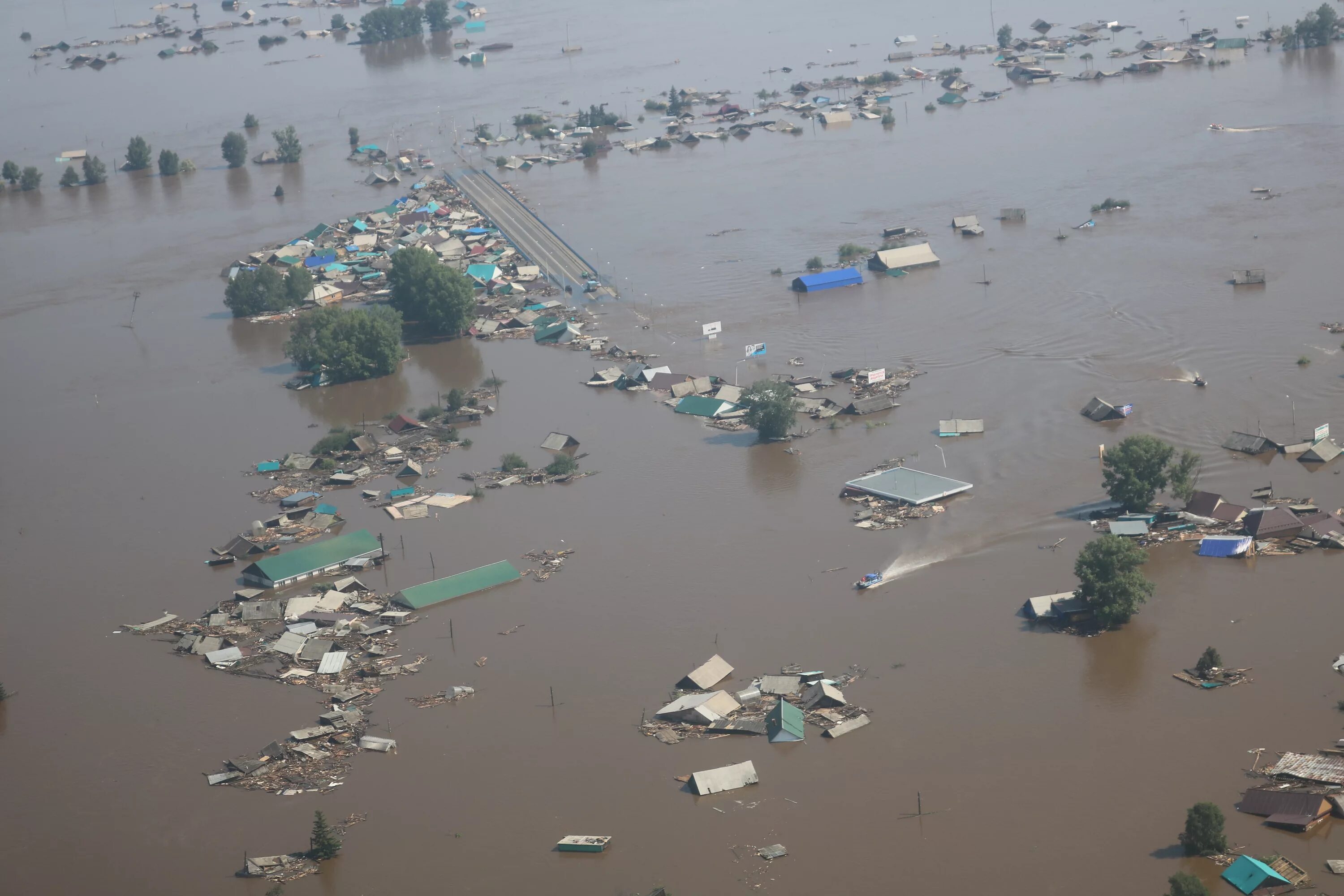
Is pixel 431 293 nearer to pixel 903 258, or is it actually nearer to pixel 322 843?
pixel 903 258

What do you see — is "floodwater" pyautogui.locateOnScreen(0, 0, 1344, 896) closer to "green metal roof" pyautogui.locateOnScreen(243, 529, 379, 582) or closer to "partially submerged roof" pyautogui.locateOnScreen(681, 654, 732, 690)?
"partially submerged roof" pyautogui.locateOnScreen(681, 654, 732, 690)

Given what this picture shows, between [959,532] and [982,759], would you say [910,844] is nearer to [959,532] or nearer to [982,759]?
[982,759]

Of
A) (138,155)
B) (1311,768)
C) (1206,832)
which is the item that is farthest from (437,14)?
(1206,832)

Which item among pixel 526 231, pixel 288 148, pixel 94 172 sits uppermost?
pixel 288 148

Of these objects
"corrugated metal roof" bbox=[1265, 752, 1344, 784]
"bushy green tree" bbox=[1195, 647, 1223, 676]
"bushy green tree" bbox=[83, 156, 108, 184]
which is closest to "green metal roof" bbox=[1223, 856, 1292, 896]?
"corrugated metal roof" bbox=[1265, 752, 1344, 784]

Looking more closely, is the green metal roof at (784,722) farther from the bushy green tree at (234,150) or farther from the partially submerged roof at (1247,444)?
the bushy green tree at (234,150)

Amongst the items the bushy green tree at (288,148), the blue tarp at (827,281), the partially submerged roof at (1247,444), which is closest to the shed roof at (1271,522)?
the partially submerged roof at (1247,444)
